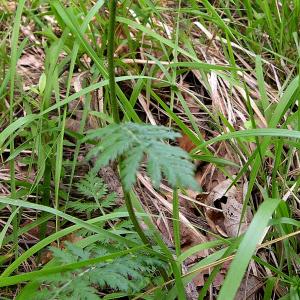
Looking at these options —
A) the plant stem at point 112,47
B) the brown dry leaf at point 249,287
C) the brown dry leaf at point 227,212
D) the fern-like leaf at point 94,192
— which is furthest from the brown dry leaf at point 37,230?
the plant stem at point 112,47

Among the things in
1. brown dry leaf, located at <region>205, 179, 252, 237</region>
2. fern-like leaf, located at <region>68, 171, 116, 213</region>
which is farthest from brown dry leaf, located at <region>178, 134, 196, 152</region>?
fern-like leaf, located at <region>68, 171, 116, 213</region>

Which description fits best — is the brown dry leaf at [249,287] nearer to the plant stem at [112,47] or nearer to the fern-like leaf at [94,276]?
the fern-like leaf at [94,276]

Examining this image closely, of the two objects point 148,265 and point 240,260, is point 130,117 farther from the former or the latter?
point 240,260

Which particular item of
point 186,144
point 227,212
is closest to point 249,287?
point 227,212

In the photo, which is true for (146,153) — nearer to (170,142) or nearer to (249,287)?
(249,287)

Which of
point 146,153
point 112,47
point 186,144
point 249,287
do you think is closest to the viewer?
point 146,153

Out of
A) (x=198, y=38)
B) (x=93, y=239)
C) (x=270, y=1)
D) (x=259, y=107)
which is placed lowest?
(x=93, y=239)

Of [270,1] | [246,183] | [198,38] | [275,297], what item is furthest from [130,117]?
[270,1]
